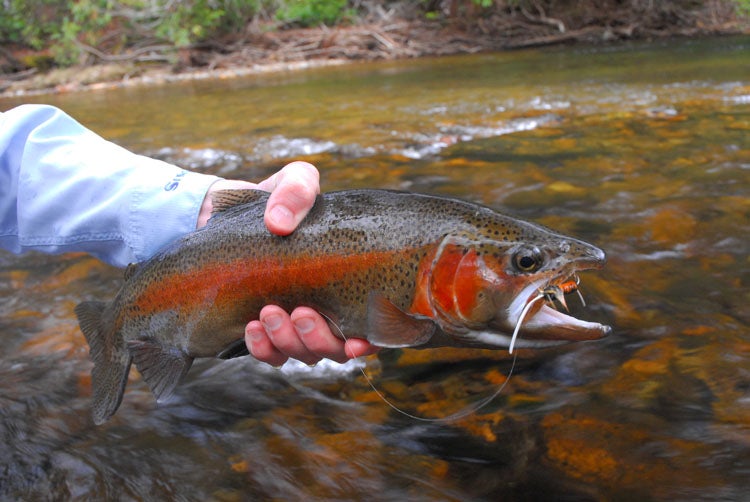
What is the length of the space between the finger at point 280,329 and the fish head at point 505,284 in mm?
454

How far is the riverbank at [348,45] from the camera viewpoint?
16.5 m

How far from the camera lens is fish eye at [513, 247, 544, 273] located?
187 centimetres

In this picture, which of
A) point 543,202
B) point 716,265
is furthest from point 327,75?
point 716,265

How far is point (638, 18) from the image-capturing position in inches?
671

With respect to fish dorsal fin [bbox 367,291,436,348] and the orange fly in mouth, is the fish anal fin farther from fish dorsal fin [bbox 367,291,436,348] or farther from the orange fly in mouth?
the orange fly in mouth

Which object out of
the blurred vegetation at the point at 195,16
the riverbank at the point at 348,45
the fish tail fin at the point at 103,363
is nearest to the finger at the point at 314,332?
the fish tail fin at the point at 103,363

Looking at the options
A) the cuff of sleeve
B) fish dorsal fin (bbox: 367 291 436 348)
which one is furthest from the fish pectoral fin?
fish dorsal fin (bbox: 367 291 436 348)

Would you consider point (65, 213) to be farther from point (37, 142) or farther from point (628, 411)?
point (628, 411)

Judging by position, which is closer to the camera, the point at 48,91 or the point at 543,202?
the point at 543,202

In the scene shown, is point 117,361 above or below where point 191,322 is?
below

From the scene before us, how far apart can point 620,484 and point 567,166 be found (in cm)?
384

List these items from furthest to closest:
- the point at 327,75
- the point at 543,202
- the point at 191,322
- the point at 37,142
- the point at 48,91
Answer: the point at 48,91 < the point at 327,75 < the point at 543,202 < the point at 37,142 < the point at 191,322

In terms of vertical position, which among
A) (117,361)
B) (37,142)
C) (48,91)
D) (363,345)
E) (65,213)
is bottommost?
(48,91)

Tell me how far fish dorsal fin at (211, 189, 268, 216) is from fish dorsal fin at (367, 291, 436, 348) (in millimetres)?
648
